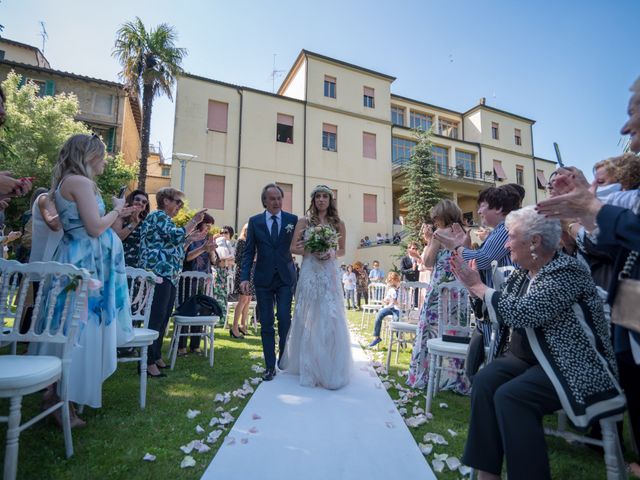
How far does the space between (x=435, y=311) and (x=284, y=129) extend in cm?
1866

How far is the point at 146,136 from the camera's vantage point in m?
15.9

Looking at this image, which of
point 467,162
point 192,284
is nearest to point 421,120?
point 467,162

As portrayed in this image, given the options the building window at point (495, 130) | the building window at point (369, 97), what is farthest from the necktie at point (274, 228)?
the building window at point (495, 130)

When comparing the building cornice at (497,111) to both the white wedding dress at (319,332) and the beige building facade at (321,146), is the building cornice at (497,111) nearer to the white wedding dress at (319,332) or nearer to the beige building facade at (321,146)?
the beige building facade at (321,146)

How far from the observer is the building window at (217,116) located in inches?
760

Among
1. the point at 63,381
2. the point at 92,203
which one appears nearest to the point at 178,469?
the point at 63,381

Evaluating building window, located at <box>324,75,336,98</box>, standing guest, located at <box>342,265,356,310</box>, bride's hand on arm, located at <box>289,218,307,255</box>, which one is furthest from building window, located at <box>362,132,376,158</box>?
bride's hand on arm, located at <box>289,218,307,255</box>

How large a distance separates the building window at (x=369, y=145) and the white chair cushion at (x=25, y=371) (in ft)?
72.4

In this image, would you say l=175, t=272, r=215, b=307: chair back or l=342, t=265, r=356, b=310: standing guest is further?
l=342, t=265, r=356, b=310: standing guest

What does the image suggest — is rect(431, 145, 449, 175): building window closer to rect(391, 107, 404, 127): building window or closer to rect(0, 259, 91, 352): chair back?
rect(391, 107, 404, 127): building window

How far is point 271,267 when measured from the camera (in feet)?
14.3

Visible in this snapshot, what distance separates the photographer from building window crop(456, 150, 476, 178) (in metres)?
26.3

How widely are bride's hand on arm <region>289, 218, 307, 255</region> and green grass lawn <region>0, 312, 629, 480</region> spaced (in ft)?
5.41

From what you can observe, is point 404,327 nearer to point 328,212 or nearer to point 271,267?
point 328,212
